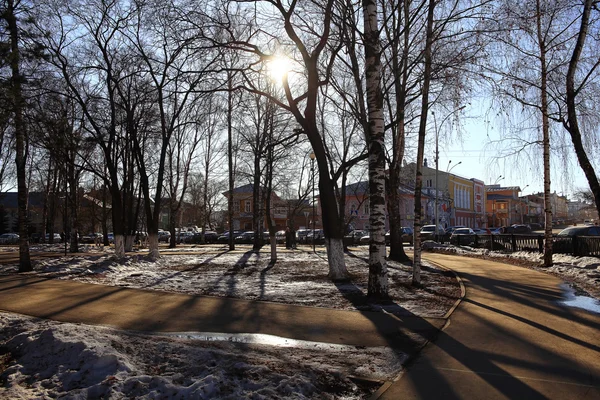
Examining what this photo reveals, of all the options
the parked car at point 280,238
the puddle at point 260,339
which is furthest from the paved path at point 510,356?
the parked car at point 280,238

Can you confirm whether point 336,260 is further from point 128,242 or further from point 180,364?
point 128,242

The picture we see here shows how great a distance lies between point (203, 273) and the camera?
1619 centimetres

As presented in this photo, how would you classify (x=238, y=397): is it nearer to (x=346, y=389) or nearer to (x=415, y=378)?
(x=346, y=389)

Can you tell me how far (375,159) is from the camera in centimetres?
995

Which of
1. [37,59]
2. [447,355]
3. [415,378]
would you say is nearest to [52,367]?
[415,378]

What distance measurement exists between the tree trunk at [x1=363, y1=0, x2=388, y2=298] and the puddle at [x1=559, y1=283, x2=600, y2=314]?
3760 millimetres

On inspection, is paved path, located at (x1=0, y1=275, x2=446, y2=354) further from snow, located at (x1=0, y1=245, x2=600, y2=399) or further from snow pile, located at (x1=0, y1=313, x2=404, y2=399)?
snow pile, located at (x1=0, y1=313, x2=404, y2=399)

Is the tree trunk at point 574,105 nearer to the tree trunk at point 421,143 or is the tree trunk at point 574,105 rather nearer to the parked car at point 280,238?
the tree trunk at point 421,143

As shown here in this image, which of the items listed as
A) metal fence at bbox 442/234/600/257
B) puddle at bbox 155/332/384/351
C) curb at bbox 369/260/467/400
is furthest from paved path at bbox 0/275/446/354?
metal fence at bbox 442/234/600/257

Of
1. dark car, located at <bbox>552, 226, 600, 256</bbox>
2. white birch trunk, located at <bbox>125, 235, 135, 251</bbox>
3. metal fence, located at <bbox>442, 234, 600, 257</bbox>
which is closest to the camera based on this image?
metal fence, located at <bbox>442, 234, 600, 257</bbox>

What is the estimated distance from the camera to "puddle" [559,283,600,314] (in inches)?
356

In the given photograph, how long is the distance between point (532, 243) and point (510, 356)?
65.0ft

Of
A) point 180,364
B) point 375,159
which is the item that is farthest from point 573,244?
point 180,364

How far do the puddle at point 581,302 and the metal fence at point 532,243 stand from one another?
8569 mm
